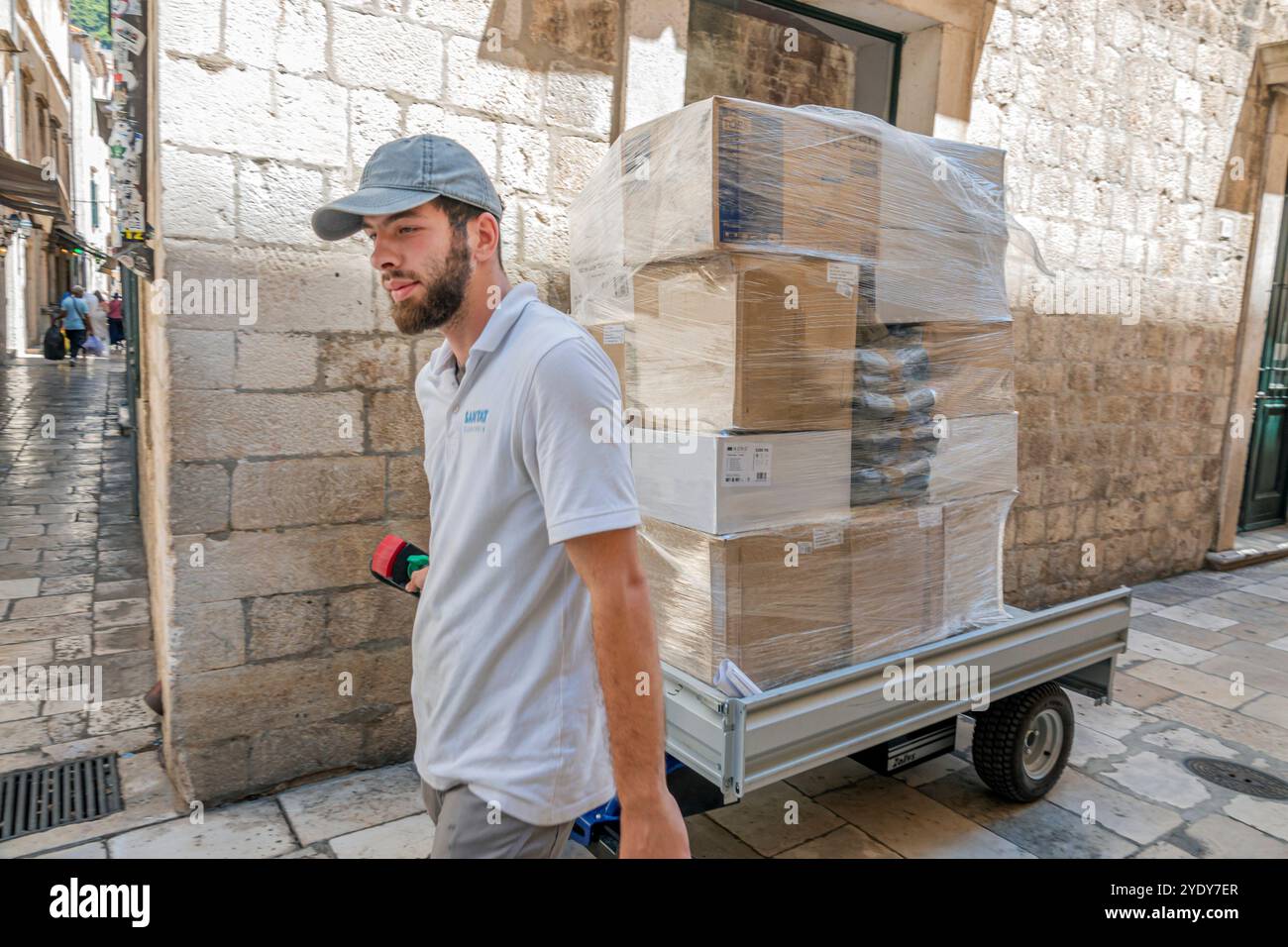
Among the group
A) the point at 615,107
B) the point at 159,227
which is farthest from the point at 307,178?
the point at 615,107

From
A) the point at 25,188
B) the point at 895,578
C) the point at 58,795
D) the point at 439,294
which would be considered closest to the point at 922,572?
the point at 895,578

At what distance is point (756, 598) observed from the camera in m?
2.74

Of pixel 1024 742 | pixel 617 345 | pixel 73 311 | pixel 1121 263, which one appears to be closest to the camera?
pixel 617 345

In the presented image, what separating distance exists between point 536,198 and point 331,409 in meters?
1.29

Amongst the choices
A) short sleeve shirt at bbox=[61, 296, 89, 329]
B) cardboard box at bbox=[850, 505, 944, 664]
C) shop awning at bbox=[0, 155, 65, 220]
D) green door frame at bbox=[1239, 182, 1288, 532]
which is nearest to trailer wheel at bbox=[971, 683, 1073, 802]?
cardboard box at bbox=[850, 505, 944, 664]

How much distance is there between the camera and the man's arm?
141cm

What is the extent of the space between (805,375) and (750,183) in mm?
623

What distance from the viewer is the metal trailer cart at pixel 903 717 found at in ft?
8.12

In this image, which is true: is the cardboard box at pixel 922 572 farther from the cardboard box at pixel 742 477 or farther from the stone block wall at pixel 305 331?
the stone block wall at pixel 305 331

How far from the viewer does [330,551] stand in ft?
11.6

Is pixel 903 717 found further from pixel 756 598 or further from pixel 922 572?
pixel 756 598

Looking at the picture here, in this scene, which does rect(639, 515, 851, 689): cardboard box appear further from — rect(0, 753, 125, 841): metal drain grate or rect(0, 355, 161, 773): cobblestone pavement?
rect(0, 355, 161, 773): cobblestone pavement

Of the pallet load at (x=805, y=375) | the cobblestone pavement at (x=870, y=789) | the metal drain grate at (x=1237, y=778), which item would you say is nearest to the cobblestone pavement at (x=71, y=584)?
Result: the cobblestone pavement at (x=870, y=789)

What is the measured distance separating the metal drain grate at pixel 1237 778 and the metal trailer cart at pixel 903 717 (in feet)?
2.69
